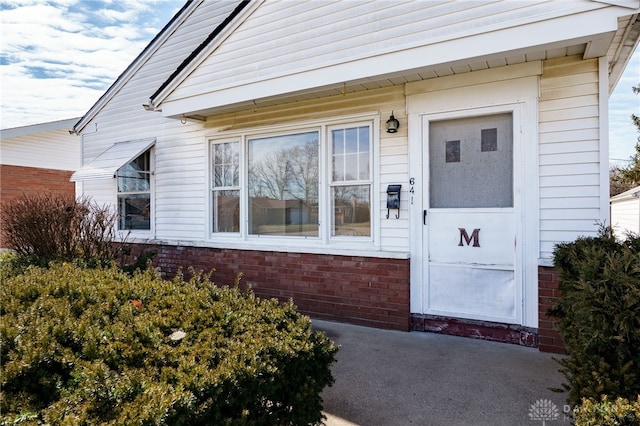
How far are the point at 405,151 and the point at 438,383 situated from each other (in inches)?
107

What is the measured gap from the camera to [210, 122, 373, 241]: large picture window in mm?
5320

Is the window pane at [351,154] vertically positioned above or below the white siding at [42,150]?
below

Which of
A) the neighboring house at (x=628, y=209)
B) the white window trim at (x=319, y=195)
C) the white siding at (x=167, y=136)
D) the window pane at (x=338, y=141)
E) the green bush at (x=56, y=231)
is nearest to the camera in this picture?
the white window trim at (x=319, y=195)

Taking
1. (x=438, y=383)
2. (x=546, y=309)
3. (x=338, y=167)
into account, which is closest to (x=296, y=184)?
(x=338, y=167)

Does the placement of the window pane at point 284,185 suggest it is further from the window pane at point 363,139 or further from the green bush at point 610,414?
the green bush at point 610,414

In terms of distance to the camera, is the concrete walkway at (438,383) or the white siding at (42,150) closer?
the concrete walkway at (438,383)

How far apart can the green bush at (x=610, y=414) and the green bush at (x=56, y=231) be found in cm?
630

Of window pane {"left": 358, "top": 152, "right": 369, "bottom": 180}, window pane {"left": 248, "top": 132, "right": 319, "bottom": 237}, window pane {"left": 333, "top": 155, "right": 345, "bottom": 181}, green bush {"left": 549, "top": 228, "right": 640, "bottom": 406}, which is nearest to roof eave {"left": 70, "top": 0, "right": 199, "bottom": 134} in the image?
window pane {"left": 248, "top": 132, "right": 319, "bottom": 237}

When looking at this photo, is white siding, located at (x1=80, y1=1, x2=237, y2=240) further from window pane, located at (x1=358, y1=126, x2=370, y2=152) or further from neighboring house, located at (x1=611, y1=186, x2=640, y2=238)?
neighboring house, located at (x1=611, y1=186, x2=640, y2=238)

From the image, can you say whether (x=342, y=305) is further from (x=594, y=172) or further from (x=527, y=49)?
(x=527, y=49)

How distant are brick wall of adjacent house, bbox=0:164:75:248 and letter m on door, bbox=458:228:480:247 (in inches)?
538

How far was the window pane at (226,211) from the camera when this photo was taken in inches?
254

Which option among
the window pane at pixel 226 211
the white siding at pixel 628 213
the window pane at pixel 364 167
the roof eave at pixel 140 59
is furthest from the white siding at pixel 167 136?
the white siding at pixel 628 213

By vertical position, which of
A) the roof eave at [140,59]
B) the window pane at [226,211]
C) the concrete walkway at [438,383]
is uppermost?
the roof eave at [140,59]
